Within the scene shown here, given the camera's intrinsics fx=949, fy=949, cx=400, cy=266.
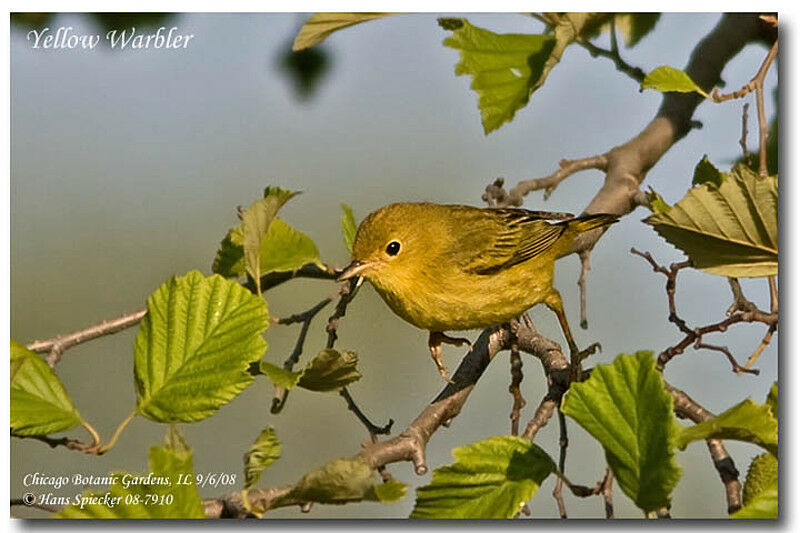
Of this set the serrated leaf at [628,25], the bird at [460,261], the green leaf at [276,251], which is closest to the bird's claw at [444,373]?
the bird at [460,261]

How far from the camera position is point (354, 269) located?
182 centimetres

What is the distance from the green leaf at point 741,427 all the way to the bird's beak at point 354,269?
0.74 m

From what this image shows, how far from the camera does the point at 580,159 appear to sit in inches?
82.7

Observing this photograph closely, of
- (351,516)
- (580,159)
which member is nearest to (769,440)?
(351,516)

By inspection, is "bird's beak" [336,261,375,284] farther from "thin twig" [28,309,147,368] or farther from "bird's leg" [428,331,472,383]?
"thin twig" [28,309,147,368]

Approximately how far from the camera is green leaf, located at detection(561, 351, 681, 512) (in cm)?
125

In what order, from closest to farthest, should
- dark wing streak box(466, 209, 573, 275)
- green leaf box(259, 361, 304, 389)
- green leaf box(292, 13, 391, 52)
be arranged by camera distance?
green leaf box(259, 361, 304, 389) < green leaf box(292, 13, 391, 52) < dark wing streak box(466, 209, 573, 275)

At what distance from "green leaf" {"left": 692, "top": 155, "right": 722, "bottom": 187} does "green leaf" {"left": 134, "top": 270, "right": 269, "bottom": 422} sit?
0.83 meters

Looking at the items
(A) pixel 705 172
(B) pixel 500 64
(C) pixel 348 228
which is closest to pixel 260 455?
(C) pixel 348 228

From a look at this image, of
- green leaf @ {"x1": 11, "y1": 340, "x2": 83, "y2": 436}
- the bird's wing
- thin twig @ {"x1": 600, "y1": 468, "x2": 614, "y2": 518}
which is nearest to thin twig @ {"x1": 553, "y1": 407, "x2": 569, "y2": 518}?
thin twig @ {"x1": 600, "y1": 468, "x2": 614, "y2": 518}

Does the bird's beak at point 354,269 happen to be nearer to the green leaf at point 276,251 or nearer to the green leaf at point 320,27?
the green leaf at point 276,251

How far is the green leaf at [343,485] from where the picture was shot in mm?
1288
